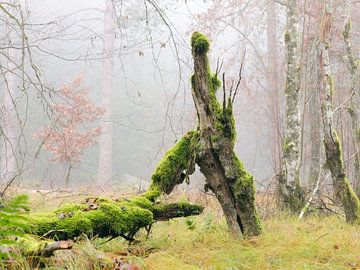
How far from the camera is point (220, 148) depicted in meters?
4.77

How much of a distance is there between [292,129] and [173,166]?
3772mm

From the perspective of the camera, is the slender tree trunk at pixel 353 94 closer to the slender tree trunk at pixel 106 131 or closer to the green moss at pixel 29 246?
the green moss at pixel 29 246

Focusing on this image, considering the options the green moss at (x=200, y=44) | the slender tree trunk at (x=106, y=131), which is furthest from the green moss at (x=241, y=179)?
the slender tree trunk at (x=106, y=131)

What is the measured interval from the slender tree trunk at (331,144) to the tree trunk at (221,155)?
2.88 meters

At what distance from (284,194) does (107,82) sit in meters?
18.7

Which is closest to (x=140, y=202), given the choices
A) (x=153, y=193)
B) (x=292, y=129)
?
(x=153, y=193)

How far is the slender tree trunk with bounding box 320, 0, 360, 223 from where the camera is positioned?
714 centimetres

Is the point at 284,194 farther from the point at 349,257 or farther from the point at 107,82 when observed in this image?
the point at 107,82

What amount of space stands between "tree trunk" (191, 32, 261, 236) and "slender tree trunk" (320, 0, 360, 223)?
9.45 feet

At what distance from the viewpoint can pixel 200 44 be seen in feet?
15.6

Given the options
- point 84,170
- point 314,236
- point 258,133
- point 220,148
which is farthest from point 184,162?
point 258,133

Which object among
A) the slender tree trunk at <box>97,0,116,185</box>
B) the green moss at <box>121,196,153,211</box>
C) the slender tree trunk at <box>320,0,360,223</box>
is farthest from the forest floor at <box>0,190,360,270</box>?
the slender tree trunk at <box>97,0,116,185</box>

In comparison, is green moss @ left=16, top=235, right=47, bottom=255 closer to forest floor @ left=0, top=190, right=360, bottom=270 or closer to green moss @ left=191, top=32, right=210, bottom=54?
forest floor @ left=0, top=190, right=360, bottom=270

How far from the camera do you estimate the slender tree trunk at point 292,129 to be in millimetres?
7910
